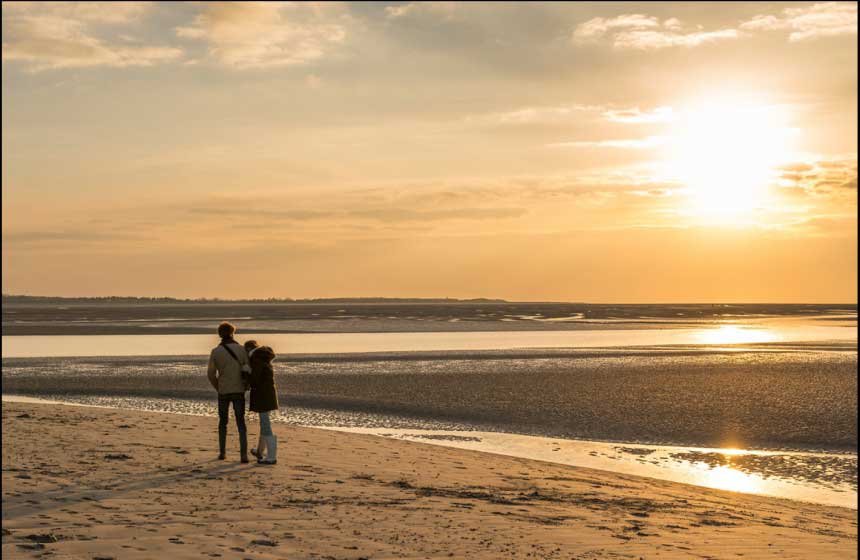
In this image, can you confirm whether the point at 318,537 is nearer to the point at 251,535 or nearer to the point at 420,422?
the point at 251,535

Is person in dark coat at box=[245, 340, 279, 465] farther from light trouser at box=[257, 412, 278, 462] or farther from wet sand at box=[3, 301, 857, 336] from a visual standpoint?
wet sand at box=[3, 301, 857, 336]

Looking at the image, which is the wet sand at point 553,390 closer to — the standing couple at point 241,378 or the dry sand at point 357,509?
the dry sand at point 357,509

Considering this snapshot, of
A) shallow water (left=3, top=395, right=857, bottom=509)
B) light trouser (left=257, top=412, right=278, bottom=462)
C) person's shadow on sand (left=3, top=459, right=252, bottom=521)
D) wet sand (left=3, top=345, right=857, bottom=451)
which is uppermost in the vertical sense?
light trouser (left=257, top=412, right=278, bottom=462)

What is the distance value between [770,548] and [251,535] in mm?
6191

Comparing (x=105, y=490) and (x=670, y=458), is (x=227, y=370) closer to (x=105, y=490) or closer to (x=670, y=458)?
(x=105, y=490)

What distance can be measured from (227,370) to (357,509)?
4617 millimetres

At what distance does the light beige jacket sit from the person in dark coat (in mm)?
207

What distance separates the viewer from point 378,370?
121ft

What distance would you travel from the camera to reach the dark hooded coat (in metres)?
15.0

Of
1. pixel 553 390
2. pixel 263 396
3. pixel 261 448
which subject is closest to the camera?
pixel 261 448

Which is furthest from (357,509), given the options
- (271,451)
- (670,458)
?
(670,458)

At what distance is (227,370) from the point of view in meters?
15.1

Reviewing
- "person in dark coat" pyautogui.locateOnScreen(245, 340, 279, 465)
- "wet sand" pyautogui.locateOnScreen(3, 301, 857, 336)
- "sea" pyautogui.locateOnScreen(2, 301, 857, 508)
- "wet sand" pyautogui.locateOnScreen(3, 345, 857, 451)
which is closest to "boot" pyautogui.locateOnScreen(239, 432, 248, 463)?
"person in dark coat" pyautogui.locateOnScreen(245, 340, 279, 465)

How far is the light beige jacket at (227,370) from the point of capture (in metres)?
15.0
